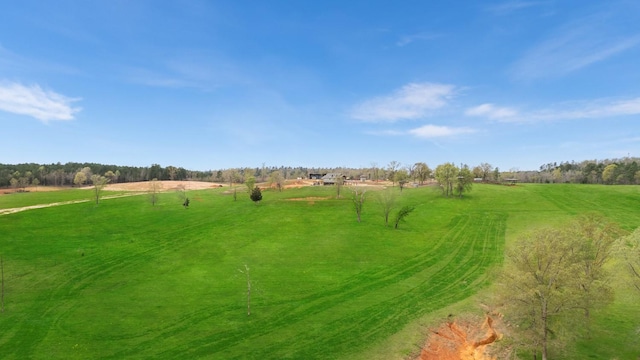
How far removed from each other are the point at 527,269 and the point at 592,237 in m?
9.87

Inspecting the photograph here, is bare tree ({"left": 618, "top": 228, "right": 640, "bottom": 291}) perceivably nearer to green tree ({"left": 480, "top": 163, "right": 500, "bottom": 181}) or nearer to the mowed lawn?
the mowed lawn

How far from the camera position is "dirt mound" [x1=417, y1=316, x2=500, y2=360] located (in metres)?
31.5

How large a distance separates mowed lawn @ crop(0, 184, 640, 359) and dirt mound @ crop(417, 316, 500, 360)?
3.26 metres

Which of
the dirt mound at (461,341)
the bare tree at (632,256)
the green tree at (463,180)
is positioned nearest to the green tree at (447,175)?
the green tree at (463,180)

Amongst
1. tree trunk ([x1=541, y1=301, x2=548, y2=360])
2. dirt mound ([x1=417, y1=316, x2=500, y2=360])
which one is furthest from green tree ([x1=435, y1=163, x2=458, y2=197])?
tree trunk ([x1=541, y1=301, x2=548, y2=360])

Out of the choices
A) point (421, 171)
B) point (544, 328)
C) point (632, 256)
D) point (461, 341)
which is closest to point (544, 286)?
point (544, 328)

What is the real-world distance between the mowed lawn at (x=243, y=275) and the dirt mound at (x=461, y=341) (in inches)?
128

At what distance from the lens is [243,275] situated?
164 feet

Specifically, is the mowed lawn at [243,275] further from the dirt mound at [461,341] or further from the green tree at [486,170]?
the green tree at [486,170]

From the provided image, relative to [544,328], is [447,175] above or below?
above

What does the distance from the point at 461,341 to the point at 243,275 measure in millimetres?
29400

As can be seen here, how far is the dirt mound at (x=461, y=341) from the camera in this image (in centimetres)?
3148

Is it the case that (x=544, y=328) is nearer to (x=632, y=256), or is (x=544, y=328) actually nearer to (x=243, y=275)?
(x=632, y=256)

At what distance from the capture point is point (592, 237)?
32.4m
